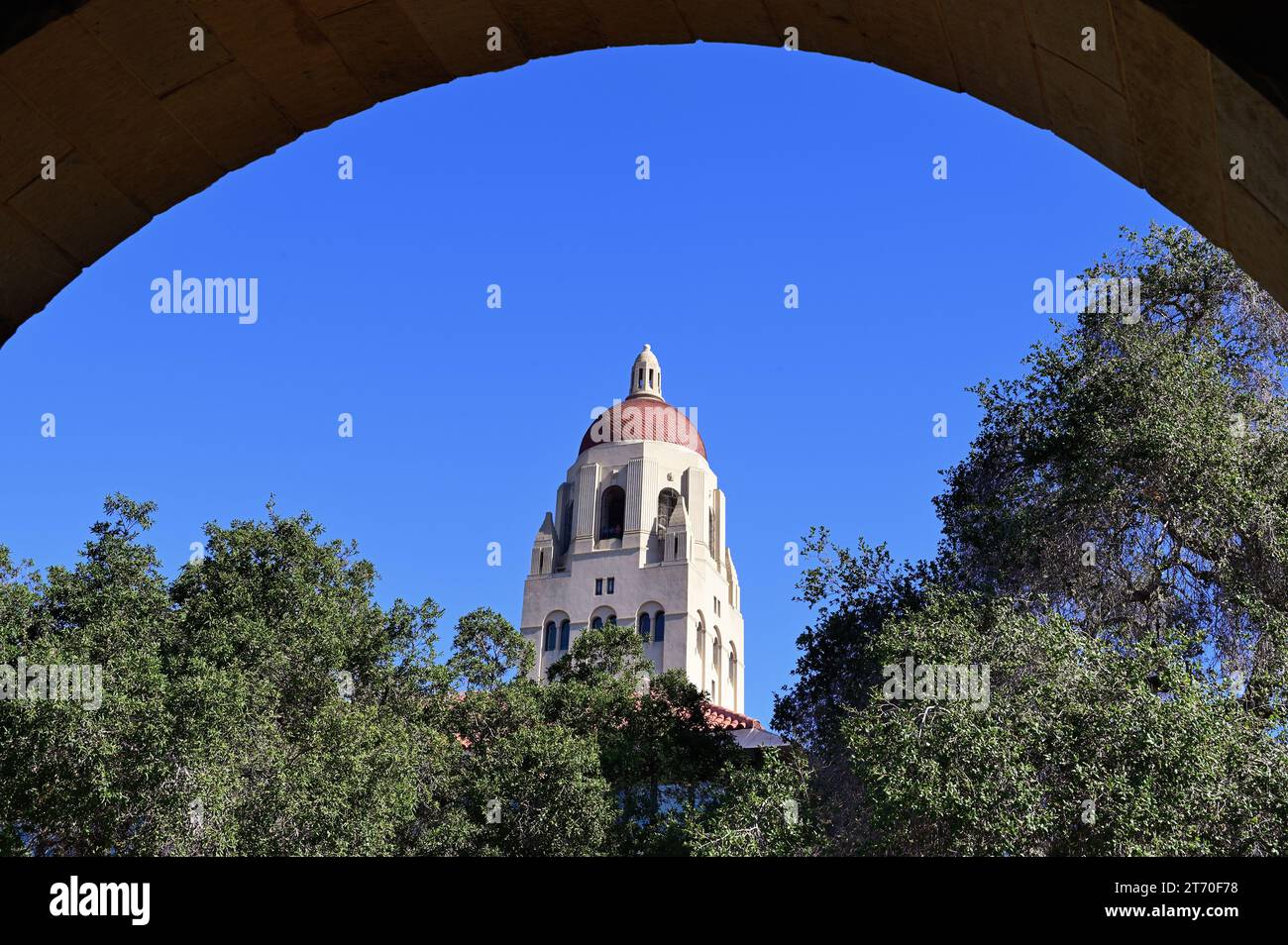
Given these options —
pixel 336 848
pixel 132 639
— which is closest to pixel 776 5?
pixel 336 848

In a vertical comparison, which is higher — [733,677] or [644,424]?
[644,424]

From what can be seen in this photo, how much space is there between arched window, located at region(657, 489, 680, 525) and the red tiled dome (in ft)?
11.4

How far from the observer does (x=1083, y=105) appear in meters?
2.80

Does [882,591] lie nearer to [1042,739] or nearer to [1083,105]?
[1042,739]

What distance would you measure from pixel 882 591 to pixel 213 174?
16.9 m

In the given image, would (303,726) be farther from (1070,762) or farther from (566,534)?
(566,534)

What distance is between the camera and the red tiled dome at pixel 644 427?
77.6 metres

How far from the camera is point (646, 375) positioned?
85125 mm

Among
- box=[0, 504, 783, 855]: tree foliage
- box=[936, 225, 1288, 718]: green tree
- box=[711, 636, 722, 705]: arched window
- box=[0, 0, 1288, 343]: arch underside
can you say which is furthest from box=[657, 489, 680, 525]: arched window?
box=[0, 0, 1288, 343]: arch underside

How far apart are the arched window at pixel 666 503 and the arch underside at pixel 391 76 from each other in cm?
7206

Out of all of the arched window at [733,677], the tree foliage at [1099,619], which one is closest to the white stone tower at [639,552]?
the arched window at [733,677]

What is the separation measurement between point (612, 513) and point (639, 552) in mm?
3970

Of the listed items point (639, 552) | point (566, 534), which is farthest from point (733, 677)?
point (566, 534)

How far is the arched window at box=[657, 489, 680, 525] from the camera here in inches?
2975
